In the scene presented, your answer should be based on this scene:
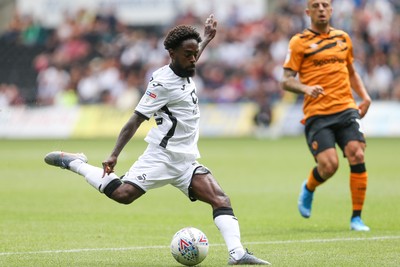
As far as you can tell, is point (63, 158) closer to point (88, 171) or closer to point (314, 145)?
point (88, 171)

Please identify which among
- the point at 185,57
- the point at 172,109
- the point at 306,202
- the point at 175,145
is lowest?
the point at 306,202

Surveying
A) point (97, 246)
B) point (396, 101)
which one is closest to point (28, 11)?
point (396, 101)

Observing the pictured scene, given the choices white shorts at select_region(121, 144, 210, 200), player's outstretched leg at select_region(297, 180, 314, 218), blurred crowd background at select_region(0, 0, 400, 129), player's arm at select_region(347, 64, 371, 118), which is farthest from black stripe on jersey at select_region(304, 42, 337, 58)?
blurred crowd background at select_region(0, 0, 400, 129)

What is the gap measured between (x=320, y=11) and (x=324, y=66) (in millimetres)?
675

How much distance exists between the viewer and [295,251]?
9320mm

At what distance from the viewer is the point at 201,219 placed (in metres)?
12.5

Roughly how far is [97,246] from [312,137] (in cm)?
312

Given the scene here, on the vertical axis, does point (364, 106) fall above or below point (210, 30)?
below

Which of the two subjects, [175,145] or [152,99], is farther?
[175,145]

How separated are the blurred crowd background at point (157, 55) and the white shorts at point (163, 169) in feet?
73.3

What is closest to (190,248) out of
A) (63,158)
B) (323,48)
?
(63,158)

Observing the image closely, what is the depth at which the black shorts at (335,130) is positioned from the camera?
11125 mm

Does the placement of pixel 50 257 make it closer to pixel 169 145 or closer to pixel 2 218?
pixel 169 145

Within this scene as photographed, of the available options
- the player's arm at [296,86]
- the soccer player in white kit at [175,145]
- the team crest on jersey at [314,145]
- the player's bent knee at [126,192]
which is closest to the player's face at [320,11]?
the player's arm at [296,86]
